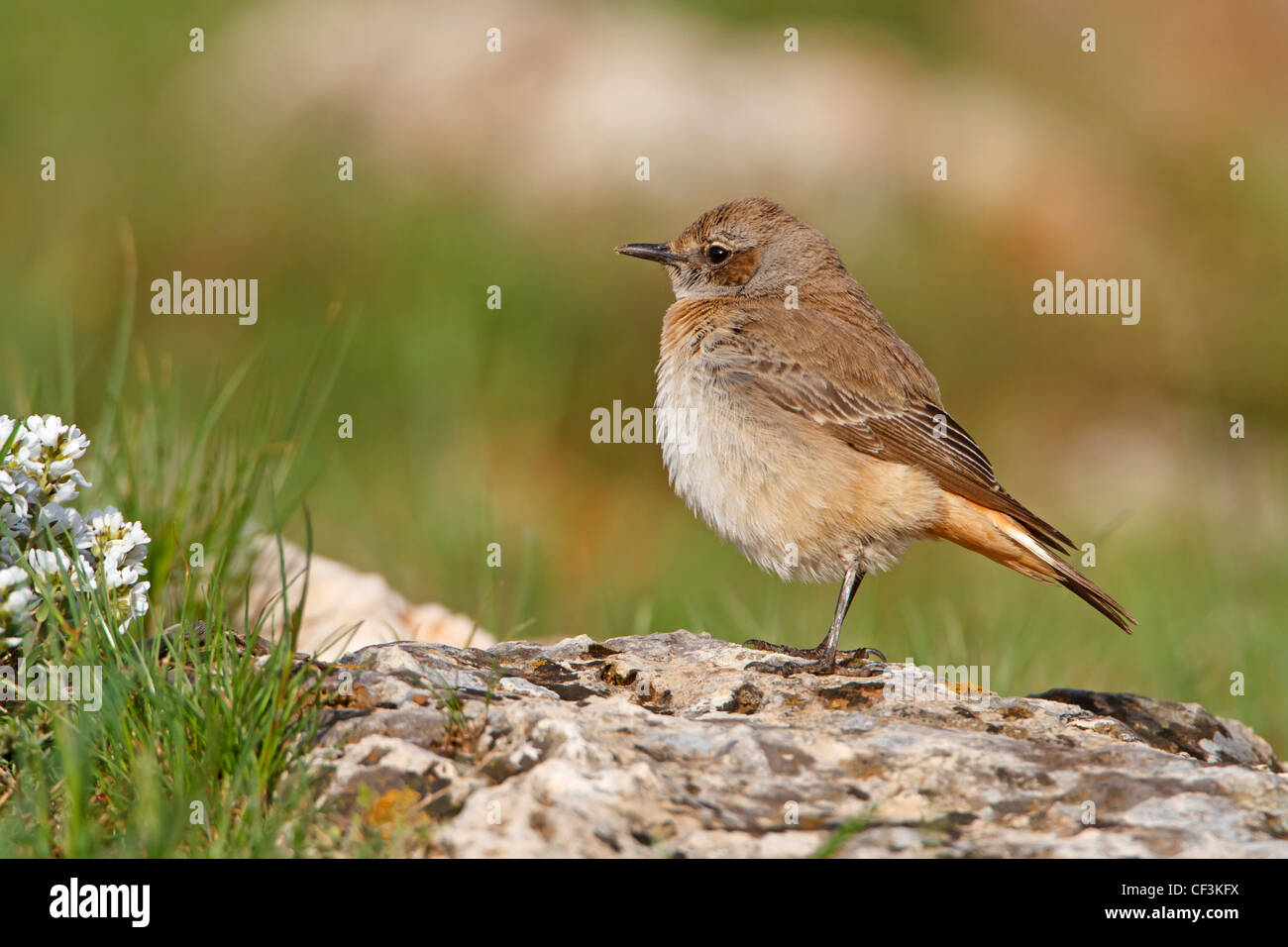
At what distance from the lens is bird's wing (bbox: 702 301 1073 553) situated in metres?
6.83

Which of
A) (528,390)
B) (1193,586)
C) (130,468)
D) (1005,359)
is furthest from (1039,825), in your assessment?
(1005,359)

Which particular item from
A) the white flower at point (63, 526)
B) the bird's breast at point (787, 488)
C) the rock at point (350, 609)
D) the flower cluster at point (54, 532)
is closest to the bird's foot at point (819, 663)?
the bird's breast at point (787, 488)

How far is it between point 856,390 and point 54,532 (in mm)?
3977

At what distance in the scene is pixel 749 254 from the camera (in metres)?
8.06

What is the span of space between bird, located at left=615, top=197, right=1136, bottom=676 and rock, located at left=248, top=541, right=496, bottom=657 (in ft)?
4.61

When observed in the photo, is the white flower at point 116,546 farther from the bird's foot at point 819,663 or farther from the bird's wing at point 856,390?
the bird's wing at point 856,390

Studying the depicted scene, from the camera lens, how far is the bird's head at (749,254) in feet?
26.1

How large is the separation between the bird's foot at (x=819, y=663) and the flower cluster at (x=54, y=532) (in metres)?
2.36

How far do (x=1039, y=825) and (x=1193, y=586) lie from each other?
A: 25.8ft

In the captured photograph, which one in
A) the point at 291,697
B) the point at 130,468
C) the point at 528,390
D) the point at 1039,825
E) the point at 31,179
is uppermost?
the point at 31,179

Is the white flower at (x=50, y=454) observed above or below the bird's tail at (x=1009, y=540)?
above

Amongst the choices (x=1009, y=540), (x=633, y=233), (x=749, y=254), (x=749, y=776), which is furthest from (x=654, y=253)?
(x=633, y=233)

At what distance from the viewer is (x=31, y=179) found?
14977 mm

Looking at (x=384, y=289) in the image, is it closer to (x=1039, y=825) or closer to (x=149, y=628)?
(x=149, y=628)
